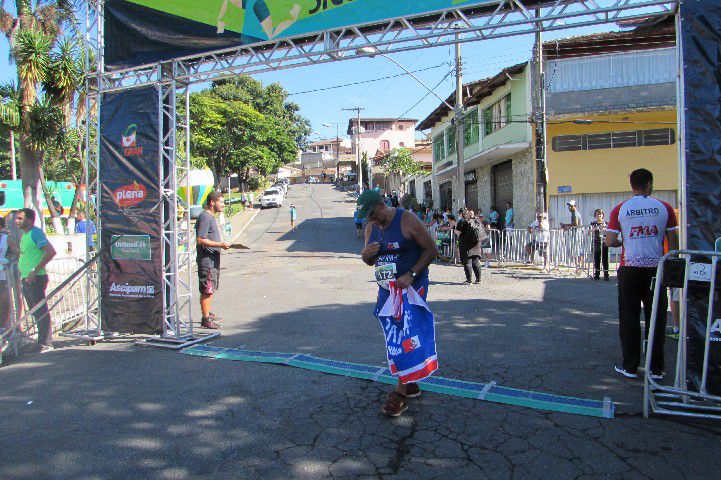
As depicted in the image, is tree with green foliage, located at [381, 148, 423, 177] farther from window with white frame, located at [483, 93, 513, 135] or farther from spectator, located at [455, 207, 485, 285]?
spectator, located at [455, 207, 485, 285]

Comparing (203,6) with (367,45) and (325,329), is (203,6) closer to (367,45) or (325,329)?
(367,45)

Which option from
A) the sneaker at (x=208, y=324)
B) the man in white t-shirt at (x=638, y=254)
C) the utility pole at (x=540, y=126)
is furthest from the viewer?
the utility pole at (x=540, y=126)

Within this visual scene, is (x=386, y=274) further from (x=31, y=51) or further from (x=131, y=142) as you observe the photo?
(x=31, y=51)

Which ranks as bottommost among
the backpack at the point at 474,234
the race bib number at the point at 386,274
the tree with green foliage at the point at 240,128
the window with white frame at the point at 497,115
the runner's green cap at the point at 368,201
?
the race bib number at the point at 386,274

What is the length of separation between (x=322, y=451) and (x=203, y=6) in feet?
18.5

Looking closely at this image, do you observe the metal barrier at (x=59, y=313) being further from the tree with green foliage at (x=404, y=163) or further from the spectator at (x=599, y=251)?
the tree with green foliage at (x=404, y=163)

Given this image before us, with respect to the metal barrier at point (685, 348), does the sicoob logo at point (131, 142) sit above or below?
above

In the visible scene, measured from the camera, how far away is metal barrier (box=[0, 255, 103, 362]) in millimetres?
6637

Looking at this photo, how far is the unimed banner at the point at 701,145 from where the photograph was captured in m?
3.96

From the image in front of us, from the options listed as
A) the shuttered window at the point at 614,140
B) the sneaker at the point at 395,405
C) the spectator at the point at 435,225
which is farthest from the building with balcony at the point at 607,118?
the sneaker at the point at 395,405

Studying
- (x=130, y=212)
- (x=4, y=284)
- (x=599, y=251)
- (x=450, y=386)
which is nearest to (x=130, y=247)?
(x=130, y=212)

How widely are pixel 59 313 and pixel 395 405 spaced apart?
6.34m

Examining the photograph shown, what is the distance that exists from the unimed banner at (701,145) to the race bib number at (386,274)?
2.26 m

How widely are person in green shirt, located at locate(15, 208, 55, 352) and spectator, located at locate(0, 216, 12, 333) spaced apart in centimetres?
17
